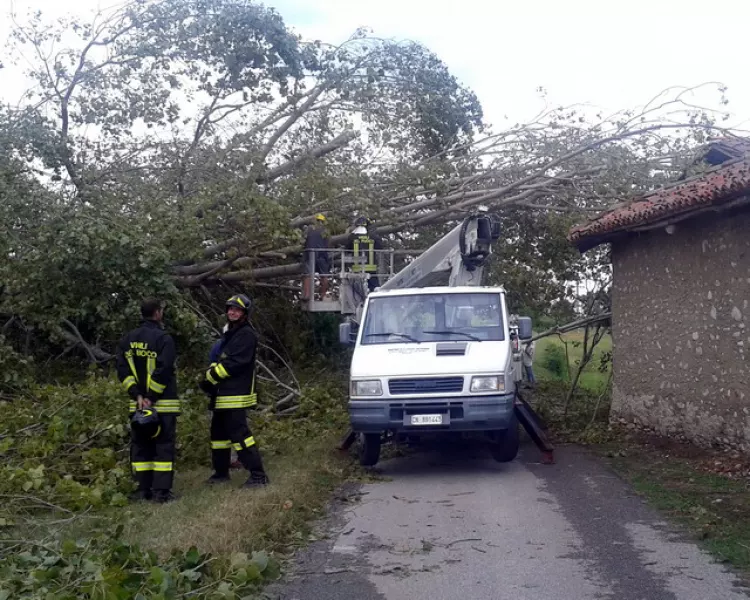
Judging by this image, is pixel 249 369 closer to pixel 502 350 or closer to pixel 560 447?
pixel 502 350


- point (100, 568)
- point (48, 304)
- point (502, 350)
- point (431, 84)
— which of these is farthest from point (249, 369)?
point (431, 84)

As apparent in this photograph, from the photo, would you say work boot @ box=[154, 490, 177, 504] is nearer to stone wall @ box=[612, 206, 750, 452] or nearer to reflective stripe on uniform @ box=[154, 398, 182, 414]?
reflective stripe on uniform @ box=[154, 398, 182, 414]

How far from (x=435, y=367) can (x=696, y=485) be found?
2.98 meters

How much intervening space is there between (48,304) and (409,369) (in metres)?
5.34

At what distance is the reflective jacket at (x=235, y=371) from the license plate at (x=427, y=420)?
1.94 meters

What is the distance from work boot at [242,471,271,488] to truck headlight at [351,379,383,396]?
1.68 meters

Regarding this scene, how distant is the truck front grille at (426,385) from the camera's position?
9727 mm

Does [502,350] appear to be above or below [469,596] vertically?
above

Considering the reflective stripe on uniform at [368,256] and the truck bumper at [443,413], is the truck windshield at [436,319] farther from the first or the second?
the reflective stripe on uniform at [368,256]

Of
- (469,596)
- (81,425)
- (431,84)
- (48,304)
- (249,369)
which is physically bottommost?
(469,596)

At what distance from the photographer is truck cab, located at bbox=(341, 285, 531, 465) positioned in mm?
9711

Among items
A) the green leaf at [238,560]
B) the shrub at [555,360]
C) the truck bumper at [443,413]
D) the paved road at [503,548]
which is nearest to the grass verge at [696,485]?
the paved road at [503,548]

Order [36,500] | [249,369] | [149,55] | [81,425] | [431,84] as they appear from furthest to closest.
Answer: [431,84], [149,55], [81,425], [249,369], [36,500]

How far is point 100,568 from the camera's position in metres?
5.09
